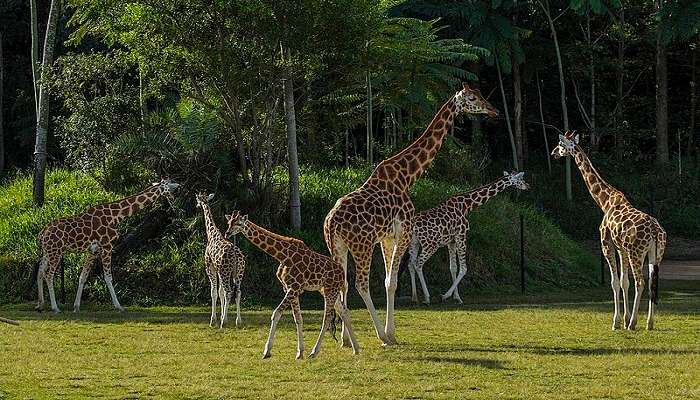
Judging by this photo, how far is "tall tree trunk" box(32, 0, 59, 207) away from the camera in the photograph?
90.9 ft

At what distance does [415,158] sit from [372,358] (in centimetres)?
367

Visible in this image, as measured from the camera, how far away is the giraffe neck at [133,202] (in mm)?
22609

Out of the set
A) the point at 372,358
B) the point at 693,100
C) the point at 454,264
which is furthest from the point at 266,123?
the point at 693,100

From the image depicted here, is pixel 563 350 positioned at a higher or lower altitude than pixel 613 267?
lower

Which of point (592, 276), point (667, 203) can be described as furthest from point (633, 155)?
point (592, 276)

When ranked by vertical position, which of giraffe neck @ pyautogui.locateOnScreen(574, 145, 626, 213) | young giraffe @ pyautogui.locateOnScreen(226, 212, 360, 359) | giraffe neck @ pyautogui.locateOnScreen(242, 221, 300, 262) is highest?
A: giraffe neck @ pyautogui.locateOnScreen(574, 145, 626, 213)

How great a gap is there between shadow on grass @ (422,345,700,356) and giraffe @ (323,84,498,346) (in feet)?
3.36

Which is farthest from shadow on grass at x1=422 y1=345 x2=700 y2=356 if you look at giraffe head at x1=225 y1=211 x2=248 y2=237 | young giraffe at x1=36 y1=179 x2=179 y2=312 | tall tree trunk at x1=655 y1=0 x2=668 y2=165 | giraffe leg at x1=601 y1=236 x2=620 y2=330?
tall tree trunk at x1=655 y1=0 x2=668 y2=165

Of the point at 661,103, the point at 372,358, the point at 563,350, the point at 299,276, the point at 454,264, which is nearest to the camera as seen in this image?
the point at 299,276

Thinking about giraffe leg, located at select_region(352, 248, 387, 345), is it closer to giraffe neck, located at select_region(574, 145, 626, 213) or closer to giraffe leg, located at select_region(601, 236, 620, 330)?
giraffe leg, located at select_region(601, 236, 620, 330)

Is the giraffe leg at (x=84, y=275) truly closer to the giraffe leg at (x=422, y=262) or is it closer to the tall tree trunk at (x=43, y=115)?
the tall tree trunk at (x=43, y=115)

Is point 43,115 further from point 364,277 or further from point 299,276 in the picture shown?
point 299,276

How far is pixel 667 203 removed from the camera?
134 ft

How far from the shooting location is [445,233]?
23844 millimetres
